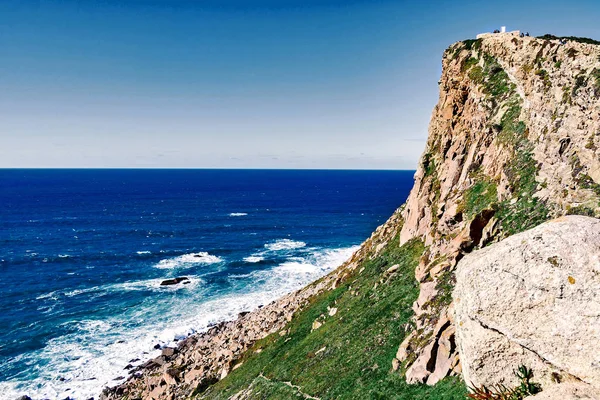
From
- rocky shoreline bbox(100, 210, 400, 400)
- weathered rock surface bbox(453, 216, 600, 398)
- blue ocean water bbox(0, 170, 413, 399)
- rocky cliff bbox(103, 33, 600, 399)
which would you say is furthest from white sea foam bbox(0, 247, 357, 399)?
weathered rock surface bbox(453, 216, 600, 398)

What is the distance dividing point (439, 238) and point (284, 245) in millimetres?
75240

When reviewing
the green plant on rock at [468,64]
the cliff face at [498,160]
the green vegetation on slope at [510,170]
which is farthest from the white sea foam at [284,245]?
the green vegetation on slope at [510,170]

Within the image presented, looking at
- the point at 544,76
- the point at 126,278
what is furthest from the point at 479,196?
the point at 126,278

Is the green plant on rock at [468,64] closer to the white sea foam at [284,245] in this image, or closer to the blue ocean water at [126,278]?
the blue ocean water at [126,278]

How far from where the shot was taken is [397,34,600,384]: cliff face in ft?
69.4

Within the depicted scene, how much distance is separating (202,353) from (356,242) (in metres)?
64.9

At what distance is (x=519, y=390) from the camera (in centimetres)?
1145

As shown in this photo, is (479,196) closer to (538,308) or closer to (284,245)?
(538,308)

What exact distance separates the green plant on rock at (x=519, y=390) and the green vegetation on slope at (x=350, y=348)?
4.69 meters

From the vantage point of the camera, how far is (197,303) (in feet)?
219

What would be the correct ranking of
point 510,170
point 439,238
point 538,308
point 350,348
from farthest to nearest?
point 439,238 → point 350,348 → point 510,170 → point 538,308

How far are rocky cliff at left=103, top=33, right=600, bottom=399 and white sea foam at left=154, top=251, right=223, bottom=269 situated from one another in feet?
126

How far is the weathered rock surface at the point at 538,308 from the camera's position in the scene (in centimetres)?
1068

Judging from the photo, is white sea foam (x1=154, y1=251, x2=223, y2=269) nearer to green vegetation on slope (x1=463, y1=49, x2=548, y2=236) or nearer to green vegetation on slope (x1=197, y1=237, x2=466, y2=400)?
green vegetation on slope (x1=197, y1=237, x2=466, y2=400)
